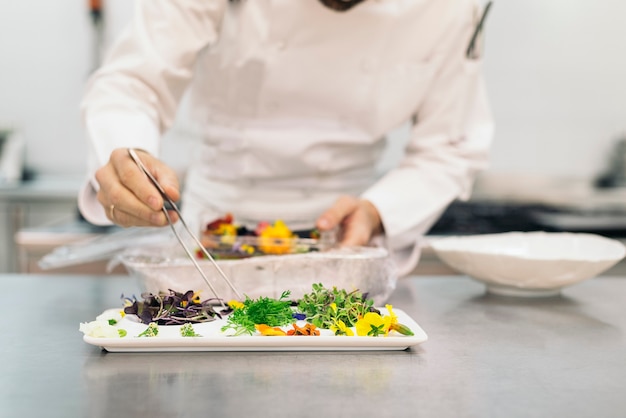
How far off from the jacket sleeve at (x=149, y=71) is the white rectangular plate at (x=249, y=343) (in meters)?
0.60

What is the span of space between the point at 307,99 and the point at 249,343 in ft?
2.89

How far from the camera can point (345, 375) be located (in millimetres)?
809

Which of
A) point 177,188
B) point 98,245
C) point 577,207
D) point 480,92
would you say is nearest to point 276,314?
point 177,188

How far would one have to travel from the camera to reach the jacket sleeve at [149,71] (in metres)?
1.45

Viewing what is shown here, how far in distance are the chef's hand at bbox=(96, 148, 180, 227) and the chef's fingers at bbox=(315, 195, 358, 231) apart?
0.98 ft

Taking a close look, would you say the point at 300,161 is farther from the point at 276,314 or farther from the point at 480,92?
the point at 276,314

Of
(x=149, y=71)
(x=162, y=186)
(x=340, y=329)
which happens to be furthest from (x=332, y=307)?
(x=149, y=71)

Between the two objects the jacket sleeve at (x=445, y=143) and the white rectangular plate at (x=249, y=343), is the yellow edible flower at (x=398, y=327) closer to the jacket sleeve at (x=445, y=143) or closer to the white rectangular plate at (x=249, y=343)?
the white rectangular plate at (x=249, y=343)

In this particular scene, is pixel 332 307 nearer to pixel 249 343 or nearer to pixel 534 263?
pixel 249 343

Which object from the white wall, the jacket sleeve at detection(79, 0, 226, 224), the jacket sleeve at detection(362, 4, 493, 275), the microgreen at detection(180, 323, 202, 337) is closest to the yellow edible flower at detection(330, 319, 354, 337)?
the microgreen at detection(180, 323, 202, 337)

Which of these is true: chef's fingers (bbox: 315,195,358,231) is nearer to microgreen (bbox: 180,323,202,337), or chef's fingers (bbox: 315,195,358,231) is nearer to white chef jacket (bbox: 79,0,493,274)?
white chef jacket (bbox: 79,0,493,274)

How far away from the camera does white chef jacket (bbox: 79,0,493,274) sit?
5.08 feet

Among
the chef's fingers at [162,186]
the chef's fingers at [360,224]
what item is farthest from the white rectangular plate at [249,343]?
the chef's fingers at [360,224]

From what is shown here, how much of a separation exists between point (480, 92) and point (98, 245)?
966 mm
